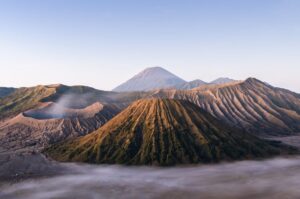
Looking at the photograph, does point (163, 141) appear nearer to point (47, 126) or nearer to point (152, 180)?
point (152, 180)

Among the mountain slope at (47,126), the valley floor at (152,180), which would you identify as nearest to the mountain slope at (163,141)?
the valley floor at (152,180)

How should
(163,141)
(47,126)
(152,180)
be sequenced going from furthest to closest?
(47,126) < (163,141) < (152,180)

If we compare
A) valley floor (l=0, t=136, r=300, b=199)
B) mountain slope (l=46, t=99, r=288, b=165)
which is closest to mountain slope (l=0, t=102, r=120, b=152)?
mountain slope (l=46, t=99, r=288, b=165)

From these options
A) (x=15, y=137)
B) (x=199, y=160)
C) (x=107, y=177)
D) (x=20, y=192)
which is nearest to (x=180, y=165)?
(x=199, y=160)

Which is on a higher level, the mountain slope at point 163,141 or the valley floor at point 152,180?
the mountain slope at point 163,141

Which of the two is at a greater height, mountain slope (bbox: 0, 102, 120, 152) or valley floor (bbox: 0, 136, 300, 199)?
mountain slope (bbox: 0, 102, 120, 152)

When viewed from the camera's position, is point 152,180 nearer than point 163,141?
Yes

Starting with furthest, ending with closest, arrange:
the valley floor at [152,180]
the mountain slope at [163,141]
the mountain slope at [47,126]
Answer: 1. the mountain slope at [47,126]
2. the mountain slope at [163,141]
3. the valley floor at [152,180]

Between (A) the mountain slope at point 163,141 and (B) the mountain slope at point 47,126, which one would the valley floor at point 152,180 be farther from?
(B) the mountain slope at point 47,126

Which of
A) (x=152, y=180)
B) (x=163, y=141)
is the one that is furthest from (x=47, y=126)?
(x=152, y=180)

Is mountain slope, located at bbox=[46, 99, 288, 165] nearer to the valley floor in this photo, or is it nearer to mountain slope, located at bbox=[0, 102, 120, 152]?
the valley floor
